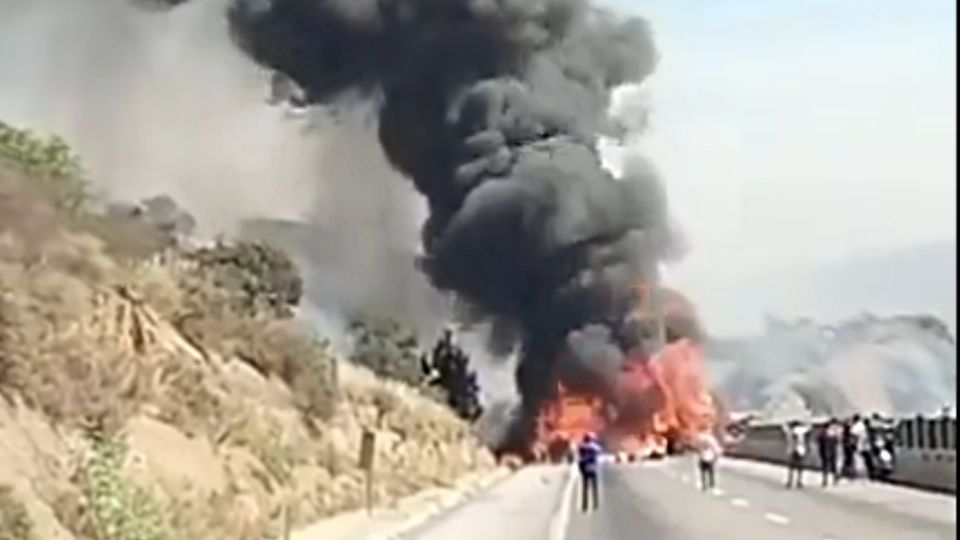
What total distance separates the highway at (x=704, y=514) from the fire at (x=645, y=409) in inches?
1054

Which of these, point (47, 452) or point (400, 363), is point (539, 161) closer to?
point (400, 363)

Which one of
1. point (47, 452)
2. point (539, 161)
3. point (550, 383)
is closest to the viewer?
point (47, 452)

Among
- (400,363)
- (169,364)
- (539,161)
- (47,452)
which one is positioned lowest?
(47,452)

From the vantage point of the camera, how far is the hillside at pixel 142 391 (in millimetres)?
20969

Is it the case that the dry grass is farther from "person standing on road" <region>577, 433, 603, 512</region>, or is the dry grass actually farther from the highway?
"person standing on road" <region>577, 433, 603, 512</region>

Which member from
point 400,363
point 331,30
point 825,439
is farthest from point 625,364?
point 825,439

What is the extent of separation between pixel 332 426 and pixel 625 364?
39.0 m

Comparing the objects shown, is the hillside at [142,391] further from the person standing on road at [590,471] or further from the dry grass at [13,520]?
the person standing on road at [590,471]

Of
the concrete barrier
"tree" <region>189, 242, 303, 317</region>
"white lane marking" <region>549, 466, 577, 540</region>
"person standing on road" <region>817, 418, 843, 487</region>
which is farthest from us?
"person standing on road" <region>817, 418, 843, 487</region>

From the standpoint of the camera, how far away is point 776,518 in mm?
32469

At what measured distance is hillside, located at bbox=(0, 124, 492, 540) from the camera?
20969 millimetres

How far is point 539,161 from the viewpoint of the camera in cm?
7044

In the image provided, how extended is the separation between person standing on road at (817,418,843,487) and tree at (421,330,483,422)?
24992 millimetres

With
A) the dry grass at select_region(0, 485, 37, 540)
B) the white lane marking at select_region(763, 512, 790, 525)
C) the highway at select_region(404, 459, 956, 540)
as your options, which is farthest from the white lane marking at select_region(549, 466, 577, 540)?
the dry grass at select_region(0, 485, 37, 540)
